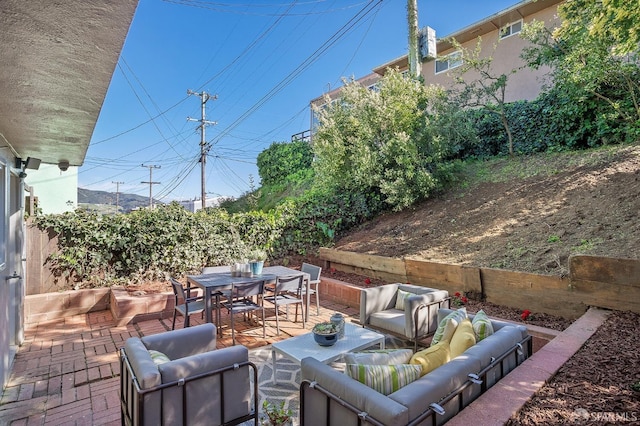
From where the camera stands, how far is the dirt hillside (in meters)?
4.21

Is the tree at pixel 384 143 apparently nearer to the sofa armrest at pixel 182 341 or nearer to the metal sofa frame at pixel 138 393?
the sofa armrest at pixel 182 341

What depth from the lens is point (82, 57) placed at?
1.55m

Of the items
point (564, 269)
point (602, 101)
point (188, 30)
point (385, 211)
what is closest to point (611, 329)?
point (564, 269)

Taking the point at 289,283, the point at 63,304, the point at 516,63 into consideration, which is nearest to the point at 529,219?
the point at 289,283

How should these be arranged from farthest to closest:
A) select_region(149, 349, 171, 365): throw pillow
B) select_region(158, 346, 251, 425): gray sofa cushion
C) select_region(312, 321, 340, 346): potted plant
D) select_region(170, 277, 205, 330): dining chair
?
select_region(170, 277, 205, 330): dining chair, select_region(312, 321, 340, 346): potted plant, select_region(149, 349, 171, 365): throw pillow, select_region(158, 346, 251, 425): gray sofa cushion

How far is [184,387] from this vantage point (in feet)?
6.49

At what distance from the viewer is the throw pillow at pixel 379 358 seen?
1.98 metres

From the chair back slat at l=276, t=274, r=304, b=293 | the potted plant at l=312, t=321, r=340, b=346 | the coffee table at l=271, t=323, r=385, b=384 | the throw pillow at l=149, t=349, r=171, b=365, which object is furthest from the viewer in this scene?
the chair back slat at l=276, t=274, r=304, b=293

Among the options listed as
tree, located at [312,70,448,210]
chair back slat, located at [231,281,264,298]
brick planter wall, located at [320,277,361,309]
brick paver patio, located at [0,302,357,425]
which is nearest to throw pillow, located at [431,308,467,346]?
brick paver patio, located at [0,302,357,425]

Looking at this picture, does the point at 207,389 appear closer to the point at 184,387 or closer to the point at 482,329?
the point at 184,387

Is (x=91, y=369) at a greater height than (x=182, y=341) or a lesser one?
lesser

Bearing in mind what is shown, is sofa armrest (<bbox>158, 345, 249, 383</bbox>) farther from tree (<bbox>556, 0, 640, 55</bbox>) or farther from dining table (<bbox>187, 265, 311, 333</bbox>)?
tree (<bbox>556, 0, 640, 55</bbox>)

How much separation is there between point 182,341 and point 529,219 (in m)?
5.30

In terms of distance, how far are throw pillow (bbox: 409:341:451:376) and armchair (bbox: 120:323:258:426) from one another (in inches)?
42.1
